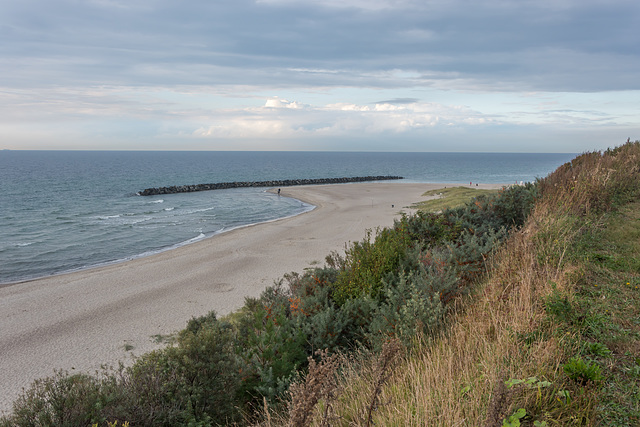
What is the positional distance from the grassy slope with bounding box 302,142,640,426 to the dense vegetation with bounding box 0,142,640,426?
19 mm

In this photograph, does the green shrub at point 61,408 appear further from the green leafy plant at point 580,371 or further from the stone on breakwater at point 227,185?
the stone on breakwater at point 227,185

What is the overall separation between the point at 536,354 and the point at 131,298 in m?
15.2

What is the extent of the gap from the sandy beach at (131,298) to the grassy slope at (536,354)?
731 cm

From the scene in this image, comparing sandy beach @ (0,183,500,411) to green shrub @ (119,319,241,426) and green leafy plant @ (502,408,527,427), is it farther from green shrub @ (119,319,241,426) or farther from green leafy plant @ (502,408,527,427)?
green leafy plant @ (502,408,527,427)

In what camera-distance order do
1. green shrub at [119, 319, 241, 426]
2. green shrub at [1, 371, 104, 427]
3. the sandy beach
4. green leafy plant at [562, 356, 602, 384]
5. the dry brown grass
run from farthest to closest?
the sandy beach, green shrub at [119, 319, 241, 426], green shrub at [1, 371, 104, 427], green leafy plant at [562, 356, 602, 384], the dry brown grass

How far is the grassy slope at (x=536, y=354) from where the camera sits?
10.3 feet

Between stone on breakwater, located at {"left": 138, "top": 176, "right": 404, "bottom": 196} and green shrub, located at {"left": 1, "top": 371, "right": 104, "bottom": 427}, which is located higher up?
stone on breakwater, located at {"left": 138, "top": 176, "right": 404, "bottom": 196}

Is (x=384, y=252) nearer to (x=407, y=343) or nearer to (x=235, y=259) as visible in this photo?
(x=407, y=343)

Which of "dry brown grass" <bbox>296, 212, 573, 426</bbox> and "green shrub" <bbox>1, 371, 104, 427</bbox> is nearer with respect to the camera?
"dry brown grass" <bbox>296, 212, 573, 426</bbox>

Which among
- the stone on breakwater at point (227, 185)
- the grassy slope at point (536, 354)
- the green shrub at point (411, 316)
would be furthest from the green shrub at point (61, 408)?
the stone on breakwater at point (227, 185)

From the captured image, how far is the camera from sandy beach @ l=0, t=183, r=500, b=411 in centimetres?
1101

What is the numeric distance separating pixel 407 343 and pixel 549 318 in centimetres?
171

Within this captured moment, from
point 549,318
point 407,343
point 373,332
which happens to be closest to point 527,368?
point 549,318

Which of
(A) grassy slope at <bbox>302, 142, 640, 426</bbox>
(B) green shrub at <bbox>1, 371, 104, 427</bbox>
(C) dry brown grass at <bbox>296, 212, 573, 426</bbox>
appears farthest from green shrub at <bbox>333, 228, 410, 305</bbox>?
(B) green shrub at <bbox>1, 371, 104, 427</bbox>
